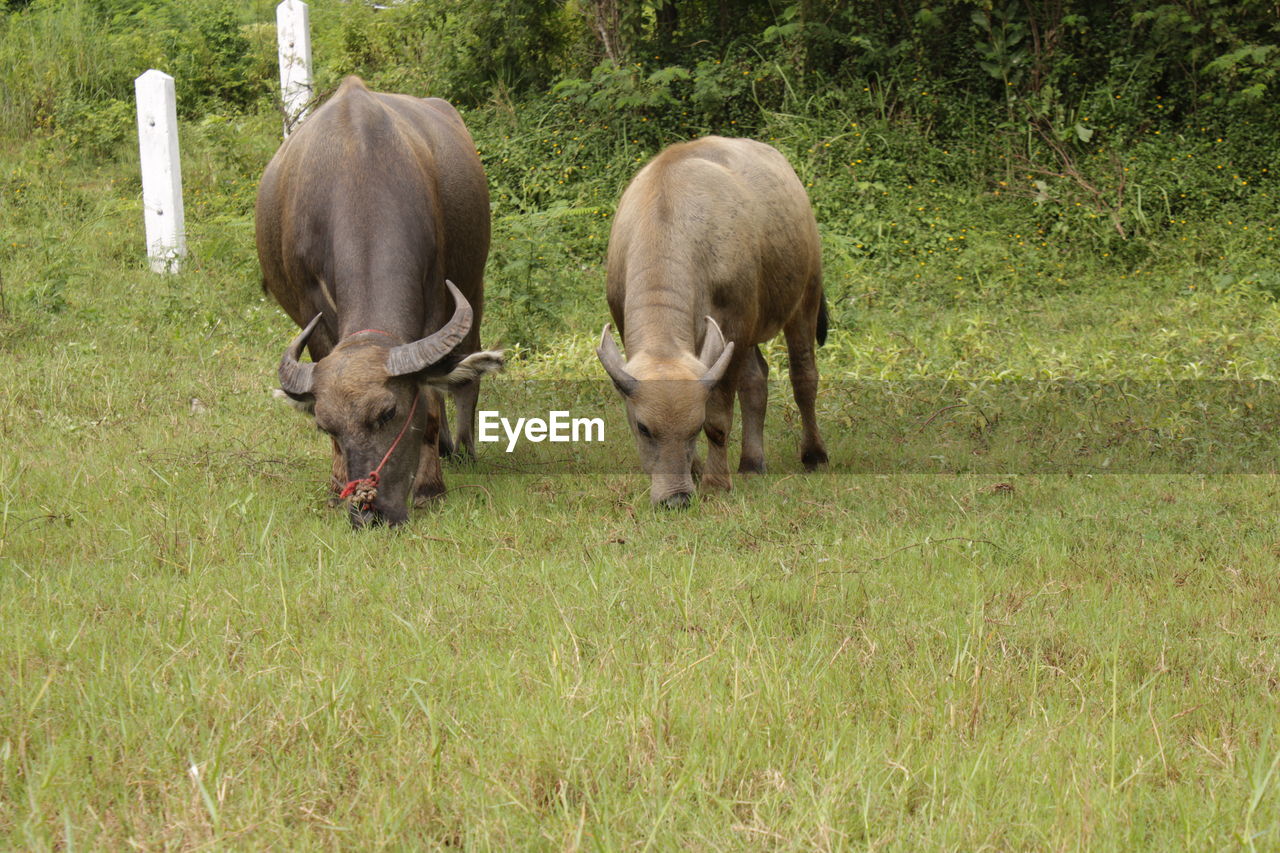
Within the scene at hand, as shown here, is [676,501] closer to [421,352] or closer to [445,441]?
[421,352]

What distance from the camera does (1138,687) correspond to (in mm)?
3746

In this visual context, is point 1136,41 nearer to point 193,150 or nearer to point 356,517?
point 193,150

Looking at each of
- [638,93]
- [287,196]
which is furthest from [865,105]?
[287,196]

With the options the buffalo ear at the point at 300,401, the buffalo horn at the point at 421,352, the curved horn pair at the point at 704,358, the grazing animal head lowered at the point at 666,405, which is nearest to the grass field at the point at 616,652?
the grazing animal head lowered at the point at 666,405

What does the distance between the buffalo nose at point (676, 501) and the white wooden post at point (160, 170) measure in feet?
23.4

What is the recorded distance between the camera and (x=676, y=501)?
19.5ft

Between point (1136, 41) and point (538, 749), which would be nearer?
point (538, 749)

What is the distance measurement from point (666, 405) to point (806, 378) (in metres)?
1.98

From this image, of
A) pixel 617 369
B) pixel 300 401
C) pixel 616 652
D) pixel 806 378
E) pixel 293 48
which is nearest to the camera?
pixel 616 652

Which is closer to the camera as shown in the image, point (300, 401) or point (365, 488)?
point (365, 488)

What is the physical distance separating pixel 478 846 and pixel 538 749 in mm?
420

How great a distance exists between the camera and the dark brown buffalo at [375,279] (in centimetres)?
563

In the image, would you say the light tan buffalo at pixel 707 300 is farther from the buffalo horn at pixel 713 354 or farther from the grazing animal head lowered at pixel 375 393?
the grazing animal head lowered at pixel 375 393

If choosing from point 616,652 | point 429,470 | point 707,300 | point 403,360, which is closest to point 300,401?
point 403,360
